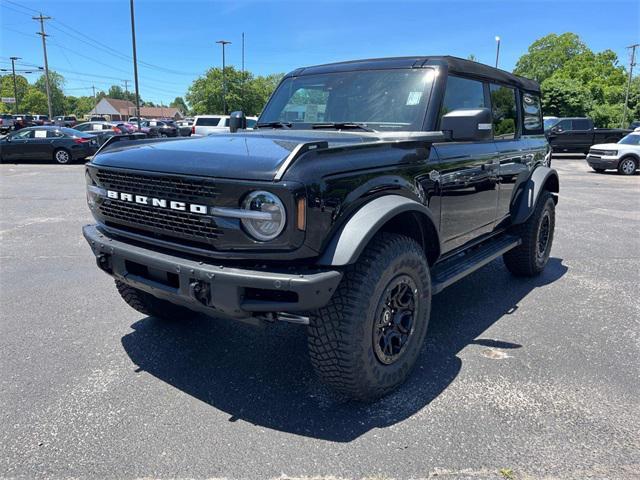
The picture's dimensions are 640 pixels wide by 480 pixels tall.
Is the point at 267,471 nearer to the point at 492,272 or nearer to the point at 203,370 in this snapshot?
the point at 203,370

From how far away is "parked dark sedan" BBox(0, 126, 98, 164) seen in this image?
1858 centimetres

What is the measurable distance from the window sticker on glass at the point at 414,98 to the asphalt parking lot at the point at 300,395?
Result: 1732 mm

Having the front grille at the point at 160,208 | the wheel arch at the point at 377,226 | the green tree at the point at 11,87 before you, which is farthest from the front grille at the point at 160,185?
the green tree at the point at 11,87

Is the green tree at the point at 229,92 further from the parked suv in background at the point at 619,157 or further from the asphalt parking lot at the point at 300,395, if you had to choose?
the asphalt parking lot at the point at 300,395

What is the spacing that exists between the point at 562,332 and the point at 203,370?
2.74m

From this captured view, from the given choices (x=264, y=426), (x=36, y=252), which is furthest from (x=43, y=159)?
(x=264, y=426)

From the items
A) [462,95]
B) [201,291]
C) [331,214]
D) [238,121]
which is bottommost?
[201,291]

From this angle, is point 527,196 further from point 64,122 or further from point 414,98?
point 64,122

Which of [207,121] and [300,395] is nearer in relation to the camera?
[300,395]

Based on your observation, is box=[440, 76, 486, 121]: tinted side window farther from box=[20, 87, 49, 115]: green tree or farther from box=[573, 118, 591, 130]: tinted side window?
box=[20, 87, 49, 115]: green tree

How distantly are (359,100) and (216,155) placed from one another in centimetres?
156

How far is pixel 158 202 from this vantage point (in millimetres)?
2656

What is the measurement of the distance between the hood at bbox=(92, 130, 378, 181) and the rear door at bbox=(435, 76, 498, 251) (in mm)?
631

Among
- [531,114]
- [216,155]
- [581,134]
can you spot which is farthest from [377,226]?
[581,134]
